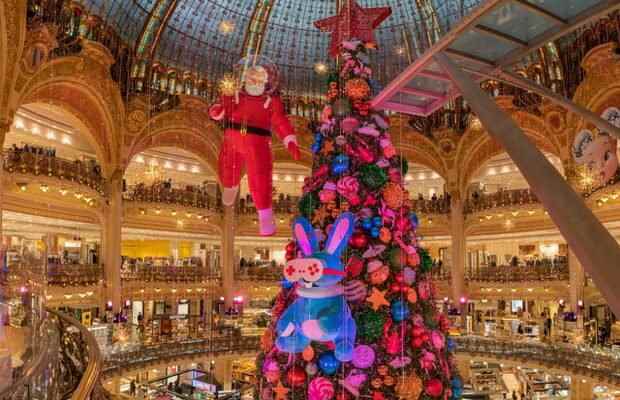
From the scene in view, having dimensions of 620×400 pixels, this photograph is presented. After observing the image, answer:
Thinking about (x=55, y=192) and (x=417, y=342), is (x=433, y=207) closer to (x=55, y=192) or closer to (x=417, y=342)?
(x=55, y=192)

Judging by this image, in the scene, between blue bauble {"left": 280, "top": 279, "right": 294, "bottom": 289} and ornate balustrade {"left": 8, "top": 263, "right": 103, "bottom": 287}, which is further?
ornate balustrade {"left": 8, "top": 263, "right": 103, "bottom": 287}

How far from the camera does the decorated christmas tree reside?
6.18 m

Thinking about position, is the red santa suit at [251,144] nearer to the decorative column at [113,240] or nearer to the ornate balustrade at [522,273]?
the decorative column at [113,240]

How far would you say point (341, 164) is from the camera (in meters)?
6.93

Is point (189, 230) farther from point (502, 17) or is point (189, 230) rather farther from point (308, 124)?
point (502, 17)

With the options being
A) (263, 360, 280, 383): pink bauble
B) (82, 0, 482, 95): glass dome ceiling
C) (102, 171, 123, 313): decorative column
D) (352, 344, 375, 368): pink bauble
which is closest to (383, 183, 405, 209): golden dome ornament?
(352, 344, 375, 368): pink bauble

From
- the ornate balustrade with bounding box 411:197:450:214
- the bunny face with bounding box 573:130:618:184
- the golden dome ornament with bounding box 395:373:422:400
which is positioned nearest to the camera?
the golden dome ornament with bounding box 395:373:422:400

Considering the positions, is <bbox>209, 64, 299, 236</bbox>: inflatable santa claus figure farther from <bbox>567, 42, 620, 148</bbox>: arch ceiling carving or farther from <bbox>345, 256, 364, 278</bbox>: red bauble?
<bbox>567, 42, 620, 148</bbox>: arch ceiling carving

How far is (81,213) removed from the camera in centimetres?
Result: 2389

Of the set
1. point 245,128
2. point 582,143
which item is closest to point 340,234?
point 245,128

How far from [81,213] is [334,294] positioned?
20.5 metres

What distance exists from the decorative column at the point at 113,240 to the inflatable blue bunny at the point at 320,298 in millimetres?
18498

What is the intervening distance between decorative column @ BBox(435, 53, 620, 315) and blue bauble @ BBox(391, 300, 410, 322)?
133 inches

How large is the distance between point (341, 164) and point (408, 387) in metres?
2.84
